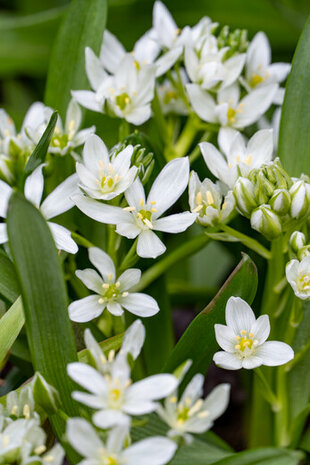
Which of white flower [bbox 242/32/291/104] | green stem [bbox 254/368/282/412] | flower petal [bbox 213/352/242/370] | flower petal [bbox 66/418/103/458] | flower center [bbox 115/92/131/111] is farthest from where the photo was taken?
white flower [bbox 242/32/291/104]

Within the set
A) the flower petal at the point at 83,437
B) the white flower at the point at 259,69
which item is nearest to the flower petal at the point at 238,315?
the flower petal at the point at 83,437

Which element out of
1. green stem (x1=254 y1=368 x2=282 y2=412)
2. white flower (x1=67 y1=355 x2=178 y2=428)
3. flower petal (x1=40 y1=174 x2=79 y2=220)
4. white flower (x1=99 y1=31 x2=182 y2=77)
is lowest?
green stem (x1=254 y1=368 x2=282 y2=412)

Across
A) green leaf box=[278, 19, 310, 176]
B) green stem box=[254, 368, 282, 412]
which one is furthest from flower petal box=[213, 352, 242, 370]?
green leaf box=[278, 19, 310, 176]

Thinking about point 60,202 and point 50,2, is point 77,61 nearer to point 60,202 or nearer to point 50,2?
point 60,202

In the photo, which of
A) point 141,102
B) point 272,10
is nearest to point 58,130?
point 141,102

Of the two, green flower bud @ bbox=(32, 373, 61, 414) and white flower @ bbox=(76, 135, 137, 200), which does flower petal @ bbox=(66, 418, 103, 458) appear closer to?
green flower bud @ bbox=(32, 373, 61, 414)
